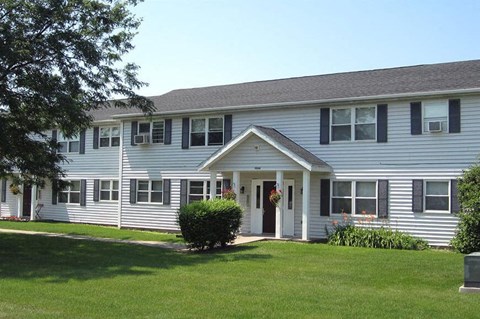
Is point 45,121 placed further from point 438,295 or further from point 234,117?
point 438,295

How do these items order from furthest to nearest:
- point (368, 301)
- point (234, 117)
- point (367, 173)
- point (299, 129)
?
point (234, 117) → point (299, 129) → point (367, 173) → point (368, 301)

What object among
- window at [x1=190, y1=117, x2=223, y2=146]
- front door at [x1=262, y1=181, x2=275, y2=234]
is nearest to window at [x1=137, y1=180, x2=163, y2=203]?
window at [x1=190, y1=117, x2=223, y2=146]

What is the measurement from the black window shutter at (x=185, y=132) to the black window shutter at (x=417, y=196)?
31.5 feet

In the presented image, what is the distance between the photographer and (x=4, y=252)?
1633cm

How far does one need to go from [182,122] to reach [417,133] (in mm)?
9891

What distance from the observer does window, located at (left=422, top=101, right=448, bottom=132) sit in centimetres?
1789

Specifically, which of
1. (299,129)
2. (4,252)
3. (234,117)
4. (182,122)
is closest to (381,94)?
(299,129)

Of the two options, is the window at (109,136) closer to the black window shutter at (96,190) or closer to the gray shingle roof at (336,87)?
the gray shingle roof at (336,87)

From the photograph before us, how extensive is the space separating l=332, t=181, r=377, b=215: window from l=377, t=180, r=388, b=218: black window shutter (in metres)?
0.25

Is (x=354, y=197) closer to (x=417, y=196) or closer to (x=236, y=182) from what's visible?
(x=417, y=196)

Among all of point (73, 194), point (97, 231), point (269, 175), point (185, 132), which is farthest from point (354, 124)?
point (73, 194)

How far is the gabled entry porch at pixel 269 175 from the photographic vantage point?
1939cm

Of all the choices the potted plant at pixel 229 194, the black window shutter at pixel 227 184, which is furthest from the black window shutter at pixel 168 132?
the potted plant at pixel 229 194

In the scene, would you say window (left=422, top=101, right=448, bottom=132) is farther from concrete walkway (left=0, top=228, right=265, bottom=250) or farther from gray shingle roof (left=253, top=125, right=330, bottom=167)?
concrete walkway (left=0, top=228, right=265, bottom=250)
